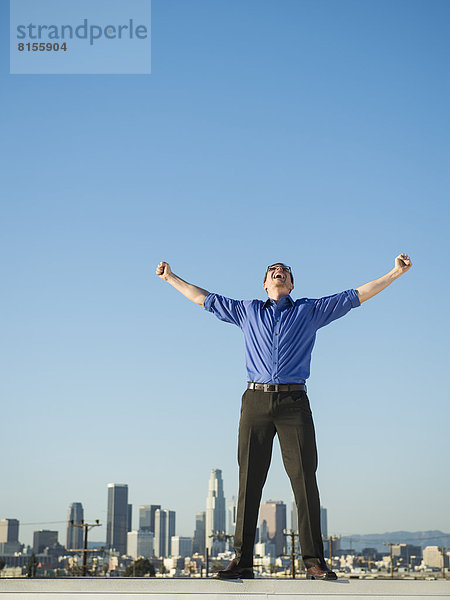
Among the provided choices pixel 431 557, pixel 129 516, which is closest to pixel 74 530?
pixel 129 516

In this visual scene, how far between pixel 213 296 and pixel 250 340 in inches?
23.8

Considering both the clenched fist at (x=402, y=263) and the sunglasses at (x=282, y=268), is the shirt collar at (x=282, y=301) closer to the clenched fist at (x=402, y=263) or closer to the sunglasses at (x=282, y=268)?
the sunglasses at (x=282, y=268)

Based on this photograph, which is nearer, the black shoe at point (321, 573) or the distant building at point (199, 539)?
the black shoe at point (321, 573)

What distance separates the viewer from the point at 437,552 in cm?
12744

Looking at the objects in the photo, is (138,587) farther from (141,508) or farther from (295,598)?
(141,508)

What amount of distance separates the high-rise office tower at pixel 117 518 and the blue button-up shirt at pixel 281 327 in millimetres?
145278

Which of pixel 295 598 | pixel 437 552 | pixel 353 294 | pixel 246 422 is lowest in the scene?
pixel 437 552

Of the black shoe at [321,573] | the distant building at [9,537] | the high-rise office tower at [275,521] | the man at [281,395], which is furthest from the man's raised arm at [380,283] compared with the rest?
the high-rise office tower at [275,521]

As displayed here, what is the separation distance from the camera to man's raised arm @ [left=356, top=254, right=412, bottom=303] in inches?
249

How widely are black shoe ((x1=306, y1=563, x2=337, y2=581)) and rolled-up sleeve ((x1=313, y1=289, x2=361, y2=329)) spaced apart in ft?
6.60

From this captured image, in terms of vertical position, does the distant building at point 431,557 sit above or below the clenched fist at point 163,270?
below

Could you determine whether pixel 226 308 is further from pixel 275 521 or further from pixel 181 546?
pixel 181 546

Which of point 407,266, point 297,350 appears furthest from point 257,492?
point 407,266

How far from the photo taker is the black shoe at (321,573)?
209 inches
